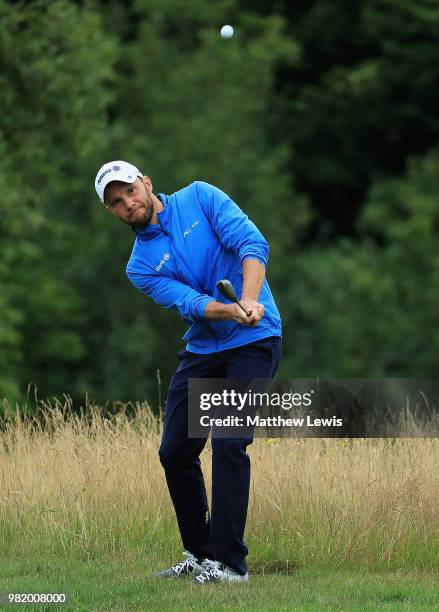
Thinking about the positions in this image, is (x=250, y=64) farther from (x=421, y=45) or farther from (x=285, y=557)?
(x=285, y=557)

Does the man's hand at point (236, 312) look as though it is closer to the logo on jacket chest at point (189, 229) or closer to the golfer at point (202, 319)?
the golfer at point (202, 319)

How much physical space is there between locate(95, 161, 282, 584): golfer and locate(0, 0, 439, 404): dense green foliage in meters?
15.0

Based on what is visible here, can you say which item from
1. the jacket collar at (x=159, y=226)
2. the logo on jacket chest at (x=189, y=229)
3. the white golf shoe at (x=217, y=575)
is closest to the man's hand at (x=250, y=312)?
the logo on jacket chest at (x=189, y=229)

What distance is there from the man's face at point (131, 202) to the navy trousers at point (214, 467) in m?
0.78

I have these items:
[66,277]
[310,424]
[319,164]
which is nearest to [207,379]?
[310,424]

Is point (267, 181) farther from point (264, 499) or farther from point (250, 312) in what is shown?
point (250, 312)

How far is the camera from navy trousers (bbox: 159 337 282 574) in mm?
7492

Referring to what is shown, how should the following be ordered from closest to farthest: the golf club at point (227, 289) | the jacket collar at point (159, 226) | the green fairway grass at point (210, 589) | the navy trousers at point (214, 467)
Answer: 1. the golf club at point (227, 289)
2. the green fairway grass at point (210, 589)
3. the navy trousers at point (214, 467)
4. the jacket collar at point (159, 226)

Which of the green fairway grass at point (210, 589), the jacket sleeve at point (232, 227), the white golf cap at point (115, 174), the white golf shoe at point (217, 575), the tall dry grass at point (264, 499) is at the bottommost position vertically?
the green fairway grass at point (210, 589)

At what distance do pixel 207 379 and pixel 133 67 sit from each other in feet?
80.9

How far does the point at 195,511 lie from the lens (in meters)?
7.93

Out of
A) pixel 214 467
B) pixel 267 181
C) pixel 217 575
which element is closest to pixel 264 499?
pixel 217 575

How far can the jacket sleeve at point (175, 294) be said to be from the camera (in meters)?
7.53

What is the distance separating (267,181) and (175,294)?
23.2m
